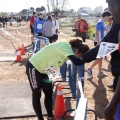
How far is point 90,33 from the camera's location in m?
21.9

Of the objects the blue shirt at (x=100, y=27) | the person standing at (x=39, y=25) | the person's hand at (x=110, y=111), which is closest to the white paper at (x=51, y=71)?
the person's hand at (x=110, y=111)

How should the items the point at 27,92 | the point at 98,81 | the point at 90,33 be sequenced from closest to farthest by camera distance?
the point at 27,92
the point at 98,81
the point at 90,33

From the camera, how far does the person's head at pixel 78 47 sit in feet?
12.4

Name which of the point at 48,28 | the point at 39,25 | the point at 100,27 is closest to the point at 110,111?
the point at 100,27

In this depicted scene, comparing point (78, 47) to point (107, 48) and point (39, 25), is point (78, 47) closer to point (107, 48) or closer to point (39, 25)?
point (107, 48)

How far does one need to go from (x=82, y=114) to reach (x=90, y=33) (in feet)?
64.7

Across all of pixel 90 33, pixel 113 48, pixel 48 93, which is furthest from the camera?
pixel 90 33

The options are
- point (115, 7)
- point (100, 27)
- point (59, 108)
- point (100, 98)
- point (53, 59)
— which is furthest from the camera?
point (100, 27)

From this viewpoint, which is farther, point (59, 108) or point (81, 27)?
point (81, 27)

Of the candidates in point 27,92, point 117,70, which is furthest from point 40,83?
point 27,92

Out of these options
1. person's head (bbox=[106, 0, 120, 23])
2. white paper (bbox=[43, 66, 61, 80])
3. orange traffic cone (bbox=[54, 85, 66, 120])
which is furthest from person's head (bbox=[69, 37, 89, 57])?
person's head (bbox=[106, 0, 120, 23])

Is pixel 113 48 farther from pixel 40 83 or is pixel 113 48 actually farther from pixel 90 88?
pixel 90 88

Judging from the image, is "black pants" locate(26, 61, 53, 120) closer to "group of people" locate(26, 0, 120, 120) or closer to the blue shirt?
"group of people" locate(26, 0, 120, 120)

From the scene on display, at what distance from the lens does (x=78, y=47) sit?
12.6 feet
